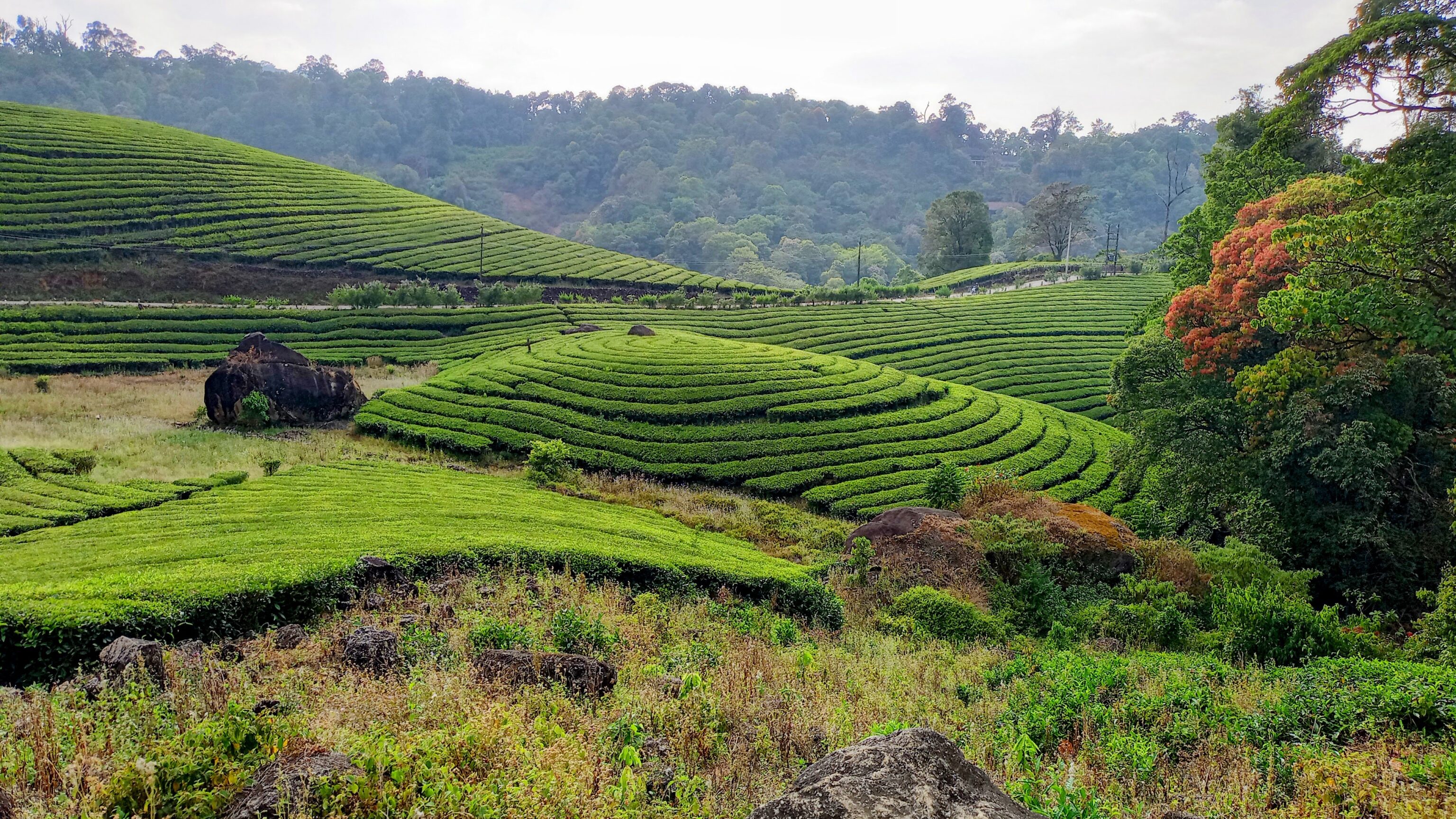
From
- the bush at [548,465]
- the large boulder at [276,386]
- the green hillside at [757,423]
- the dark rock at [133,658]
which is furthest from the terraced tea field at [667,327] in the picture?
the dark rock at [133,658]

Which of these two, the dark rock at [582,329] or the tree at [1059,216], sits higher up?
the tree at [1059,216]

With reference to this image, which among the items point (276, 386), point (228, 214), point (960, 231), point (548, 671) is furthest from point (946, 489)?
point (960, 231)

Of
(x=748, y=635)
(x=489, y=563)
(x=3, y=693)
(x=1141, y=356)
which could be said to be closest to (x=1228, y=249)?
(x=1141, y=356)

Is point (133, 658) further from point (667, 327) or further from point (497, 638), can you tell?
point (667, 327)

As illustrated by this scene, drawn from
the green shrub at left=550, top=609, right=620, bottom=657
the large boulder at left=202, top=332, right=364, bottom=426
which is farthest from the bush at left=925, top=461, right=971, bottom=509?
the large boulder at left=202, top=332, right=364, bottom=426

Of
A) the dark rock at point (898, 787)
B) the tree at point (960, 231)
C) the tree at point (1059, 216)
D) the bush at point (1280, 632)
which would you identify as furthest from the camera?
the tree at point (960, 231)

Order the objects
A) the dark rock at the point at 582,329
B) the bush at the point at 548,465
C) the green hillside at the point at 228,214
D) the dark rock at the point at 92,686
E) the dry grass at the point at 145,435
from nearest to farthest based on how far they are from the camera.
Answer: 1. the dark rock at the point at 92,686
2. the dry grass at the point at 145,435
3. the bush at the point at 548,465
4. the dark rock at the point at 582,329
5. the green hillside at the point at 228,214

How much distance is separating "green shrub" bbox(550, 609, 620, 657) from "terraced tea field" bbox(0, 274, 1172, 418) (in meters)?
38.6

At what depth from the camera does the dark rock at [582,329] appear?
4847 cm

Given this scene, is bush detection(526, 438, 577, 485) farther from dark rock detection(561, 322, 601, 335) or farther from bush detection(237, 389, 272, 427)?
dark rock detection(561, 322, 601, 335)

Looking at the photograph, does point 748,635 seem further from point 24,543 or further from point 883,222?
point 883,222

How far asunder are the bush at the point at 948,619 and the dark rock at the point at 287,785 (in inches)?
398

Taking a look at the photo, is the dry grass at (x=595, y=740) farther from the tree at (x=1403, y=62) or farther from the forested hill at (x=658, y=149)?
the forested hill at (x=658, y=149)

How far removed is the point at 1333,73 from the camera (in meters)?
17.7
